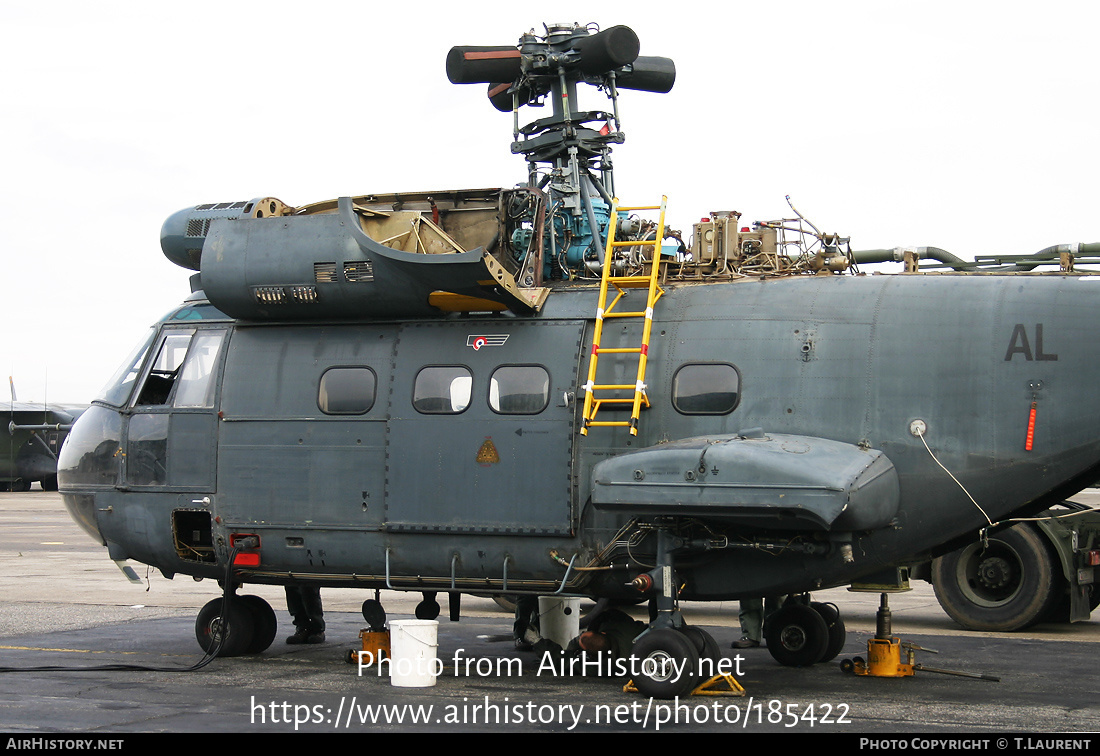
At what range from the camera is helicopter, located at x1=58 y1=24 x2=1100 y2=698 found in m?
9.96

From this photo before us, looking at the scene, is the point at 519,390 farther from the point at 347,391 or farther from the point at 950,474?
the point at 950,474

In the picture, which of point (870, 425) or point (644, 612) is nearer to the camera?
point (870, 425)

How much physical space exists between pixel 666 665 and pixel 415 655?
2459 millimetres

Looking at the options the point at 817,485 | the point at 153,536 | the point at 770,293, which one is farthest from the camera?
the point at 153,536

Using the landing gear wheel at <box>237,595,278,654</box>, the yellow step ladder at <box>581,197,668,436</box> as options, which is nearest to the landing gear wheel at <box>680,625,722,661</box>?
the yellow step ladder at <box>581,197,668,436</box>

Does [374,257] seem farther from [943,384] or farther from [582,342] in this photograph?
[943,384]

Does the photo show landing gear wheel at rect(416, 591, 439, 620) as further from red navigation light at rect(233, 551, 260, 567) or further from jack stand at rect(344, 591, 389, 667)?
red navigation light at rect(233, 551, 260, 567)

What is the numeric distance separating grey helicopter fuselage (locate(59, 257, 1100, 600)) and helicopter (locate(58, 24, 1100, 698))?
0.03m

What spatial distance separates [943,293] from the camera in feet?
34.4

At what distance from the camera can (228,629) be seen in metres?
12.7

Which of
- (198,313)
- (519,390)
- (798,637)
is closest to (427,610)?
(519,390)

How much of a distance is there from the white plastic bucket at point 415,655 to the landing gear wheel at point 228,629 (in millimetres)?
2593

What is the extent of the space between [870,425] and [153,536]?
758 centimetres

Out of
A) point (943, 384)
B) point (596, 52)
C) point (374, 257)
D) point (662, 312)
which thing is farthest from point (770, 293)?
point (596, 52)
